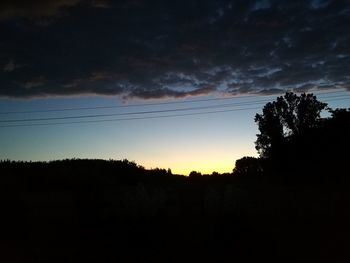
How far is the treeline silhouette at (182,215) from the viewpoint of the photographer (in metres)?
14.9

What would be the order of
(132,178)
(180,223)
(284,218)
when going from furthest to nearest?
(132,178), (284,218), (180,223)

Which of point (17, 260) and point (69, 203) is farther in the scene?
point (69, 203)

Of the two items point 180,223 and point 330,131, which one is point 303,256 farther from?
point 330,131

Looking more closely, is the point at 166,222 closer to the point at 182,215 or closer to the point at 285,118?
the point at 182,215

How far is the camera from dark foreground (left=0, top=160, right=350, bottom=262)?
1465cm

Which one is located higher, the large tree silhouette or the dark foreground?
the large tree silhouette

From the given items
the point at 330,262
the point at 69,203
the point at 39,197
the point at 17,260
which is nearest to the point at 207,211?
the point at 69,203

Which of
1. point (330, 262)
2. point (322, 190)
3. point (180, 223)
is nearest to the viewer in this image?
point (330, 262)

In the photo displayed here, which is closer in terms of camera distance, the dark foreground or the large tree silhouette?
the dark foreground

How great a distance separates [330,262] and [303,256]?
0.96 metres

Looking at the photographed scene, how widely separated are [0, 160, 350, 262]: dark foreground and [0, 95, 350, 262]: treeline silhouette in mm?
42

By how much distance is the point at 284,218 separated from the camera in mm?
23078

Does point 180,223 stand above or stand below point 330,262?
above

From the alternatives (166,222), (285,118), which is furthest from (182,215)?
(285,118)
